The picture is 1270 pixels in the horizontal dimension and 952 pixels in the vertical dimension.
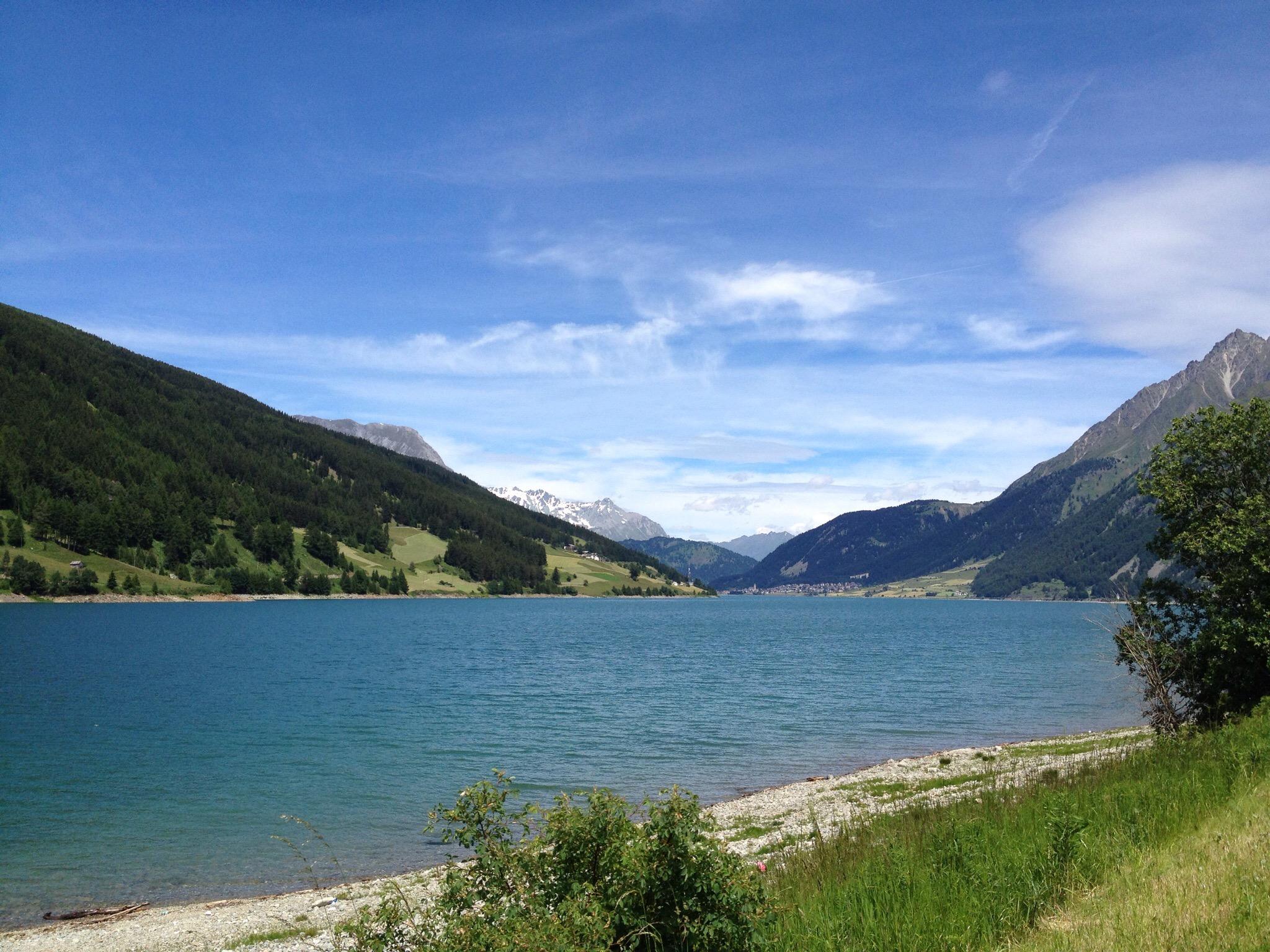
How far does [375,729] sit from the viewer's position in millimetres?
51375

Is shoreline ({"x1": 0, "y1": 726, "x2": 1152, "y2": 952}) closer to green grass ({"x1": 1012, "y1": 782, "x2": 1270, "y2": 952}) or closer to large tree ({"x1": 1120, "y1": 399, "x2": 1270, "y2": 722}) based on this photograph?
large tree ({"x1": 1120, "y1": 399, "x2": 1270, "y2": 722})

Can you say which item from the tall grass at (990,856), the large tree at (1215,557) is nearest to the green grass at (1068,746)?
the large tree at (1215,557)

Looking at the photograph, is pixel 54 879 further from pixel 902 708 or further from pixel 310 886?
pixel 902 708

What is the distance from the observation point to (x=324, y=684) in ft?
238

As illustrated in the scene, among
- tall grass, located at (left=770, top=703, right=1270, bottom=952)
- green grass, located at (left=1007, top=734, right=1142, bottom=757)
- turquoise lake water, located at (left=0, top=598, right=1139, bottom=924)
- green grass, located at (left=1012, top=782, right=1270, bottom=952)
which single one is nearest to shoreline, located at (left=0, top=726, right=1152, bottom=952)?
green grass, located at (left=1007, top=734, right=1142, bottom=757)

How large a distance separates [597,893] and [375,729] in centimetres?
4690

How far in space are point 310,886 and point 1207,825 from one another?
2462 centimetres

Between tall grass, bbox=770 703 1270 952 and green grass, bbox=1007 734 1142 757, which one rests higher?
tall grass, bbox=770 703 1270 952

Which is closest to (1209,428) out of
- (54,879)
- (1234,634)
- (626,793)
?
(1234,634)

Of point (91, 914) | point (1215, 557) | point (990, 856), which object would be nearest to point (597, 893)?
point (990, 856)

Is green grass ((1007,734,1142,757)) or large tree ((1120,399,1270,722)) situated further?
green grass ((1007,734,1142,757))

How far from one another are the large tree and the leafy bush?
1026 inches

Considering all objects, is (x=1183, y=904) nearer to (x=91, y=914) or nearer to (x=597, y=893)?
(x=597, y=893)

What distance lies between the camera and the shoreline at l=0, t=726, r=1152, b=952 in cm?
2023
